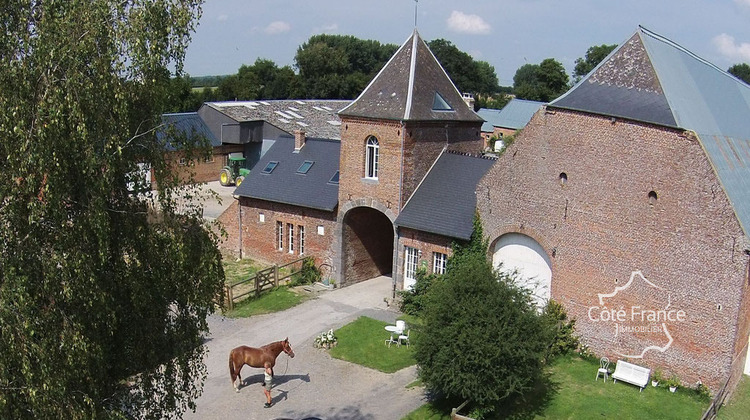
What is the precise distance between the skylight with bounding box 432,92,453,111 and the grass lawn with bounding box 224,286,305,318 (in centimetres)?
915

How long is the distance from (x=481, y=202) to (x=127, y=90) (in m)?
14.9

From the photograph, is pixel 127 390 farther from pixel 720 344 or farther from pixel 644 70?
pixel 644 70

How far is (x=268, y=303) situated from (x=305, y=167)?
7.23 metres

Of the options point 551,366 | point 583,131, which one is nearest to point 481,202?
point 583,131

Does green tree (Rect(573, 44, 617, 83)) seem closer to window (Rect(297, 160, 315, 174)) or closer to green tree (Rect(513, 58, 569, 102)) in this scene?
green tree (Rect(513, 58, 569, 102))

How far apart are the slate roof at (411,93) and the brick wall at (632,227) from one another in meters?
4.50

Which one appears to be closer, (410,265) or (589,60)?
(410,265)

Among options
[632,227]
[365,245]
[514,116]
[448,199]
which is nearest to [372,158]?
[448,199]

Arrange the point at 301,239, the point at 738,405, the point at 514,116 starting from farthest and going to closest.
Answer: the point at 514,116 < the point at 301,239 < the point at 738,405

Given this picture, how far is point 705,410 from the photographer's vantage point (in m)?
17.4

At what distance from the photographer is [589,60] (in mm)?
108750

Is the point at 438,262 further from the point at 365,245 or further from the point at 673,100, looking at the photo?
the point at 673,100

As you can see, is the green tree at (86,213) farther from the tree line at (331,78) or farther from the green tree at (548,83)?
the green tree at (548,83)

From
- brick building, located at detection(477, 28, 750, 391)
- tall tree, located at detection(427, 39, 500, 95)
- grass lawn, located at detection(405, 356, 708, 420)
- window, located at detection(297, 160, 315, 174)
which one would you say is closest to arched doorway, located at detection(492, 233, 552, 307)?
brick building, located at detection(477, 28, 750, 391)
